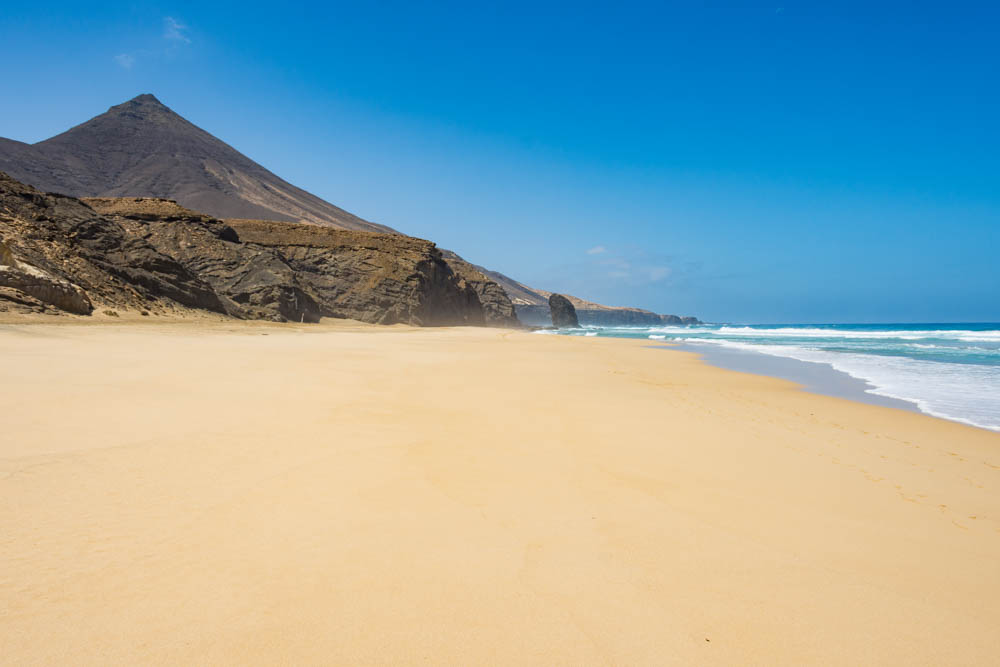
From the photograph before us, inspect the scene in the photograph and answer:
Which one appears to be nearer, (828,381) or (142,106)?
(828,381)

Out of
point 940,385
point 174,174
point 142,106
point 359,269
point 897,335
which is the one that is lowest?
point 940,385

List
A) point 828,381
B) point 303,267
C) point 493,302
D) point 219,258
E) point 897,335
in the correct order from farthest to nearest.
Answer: point 493,302, point 897,335, point 303,267, point 219,258, point 828,381

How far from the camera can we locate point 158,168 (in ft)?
366

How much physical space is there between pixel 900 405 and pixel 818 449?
449cm

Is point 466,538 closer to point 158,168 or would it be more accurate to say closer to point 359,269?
point 359,269

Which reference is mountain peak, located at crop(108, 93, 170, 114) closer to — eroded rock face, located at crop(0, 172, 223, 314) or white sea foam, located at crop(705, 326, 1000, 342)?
eroded rock face, located at crop(0, 172, 223, 314)

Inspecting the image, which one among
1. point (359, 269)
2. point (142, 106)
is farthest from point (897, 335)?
point (142, 106)

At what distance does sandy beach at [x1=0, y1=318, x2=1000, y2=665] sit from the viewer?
66.1 inches

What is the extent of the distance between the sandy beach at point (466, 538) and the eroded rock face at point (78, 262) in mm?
12210

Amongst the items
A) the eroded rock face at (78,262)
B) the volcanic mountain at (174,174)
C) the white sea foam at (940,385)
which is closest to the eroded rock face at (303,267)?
the eroded rock face at (78,262)

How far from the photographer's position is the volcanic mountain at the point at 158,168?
3802 inches

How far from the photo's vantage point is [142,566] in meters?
1.97

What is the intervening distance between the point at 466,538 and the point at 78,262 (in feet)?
70.9

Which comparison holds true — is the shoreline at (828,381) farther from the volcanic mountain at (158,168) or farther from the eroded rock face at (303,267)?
the volcanic mountain at (158,168)
